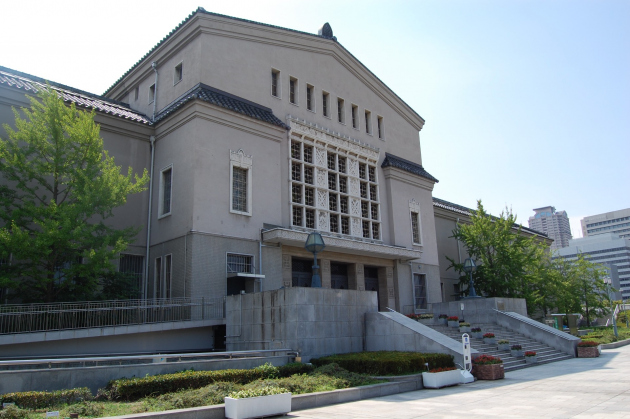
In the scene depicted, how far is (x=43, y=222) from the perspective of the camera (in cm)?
1683

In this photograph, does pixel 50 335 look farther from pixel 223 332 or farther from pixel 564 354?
pixel 564 354

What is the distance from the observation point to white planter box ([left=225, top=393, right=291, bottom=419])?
10195mm

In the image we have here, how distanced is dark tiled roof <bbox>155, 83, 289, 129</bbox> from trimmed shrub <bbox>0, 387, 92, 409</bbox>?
14.2 meters

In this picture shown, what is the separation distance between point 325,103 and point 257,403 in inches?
860

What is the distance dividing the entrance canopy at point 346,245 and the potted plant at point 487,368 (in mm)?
9788

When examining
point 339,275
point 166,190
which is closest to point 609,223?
point 339,275

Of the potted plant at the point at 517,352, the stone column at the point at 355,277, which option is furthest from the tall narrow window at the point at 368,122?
the potted plant at the point at 517,352

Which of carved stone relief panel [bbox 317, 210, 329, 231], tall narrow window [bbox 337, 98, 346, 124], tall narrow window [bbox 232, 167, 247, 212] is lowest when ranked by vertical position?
carved stone relief panel [bbox 317, 210, 329, 231]

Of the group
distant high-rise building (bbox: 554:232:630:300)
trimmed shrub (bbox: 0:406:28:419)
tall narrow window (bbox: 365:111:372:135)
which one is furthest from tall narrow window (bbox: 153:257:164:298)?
distant high-rise building (bbox: 554:232:630:300)

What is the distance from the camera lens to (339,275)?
2778 centimetres

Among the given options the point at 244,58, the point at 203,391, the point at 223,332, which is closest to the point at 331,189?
the point at 244,58

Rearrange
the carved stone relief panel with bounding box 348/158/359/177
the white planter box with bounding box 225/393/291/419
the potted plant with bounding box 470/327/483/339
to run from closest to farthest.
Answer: the white planter box with bounding box 225/393/291/419 < the potted plant with bounding box 470/327/483/339 < the carved stone relief panel with bounding box 348/158/359/177

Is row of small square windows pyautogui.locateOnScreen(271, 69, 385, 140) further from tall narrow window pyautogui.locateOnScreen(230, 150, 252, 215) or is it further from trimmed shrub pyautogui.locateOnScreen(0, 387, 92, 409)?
trimmed shrub pyautogui.locateOnScreen(0, 387, 92, 409)

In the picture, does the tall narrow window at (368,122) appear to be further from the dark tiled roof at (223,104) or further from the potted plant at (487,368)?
the potted plant at (487,368)
